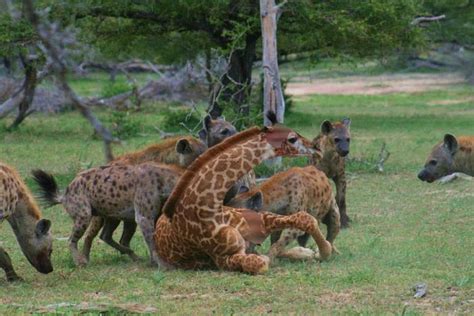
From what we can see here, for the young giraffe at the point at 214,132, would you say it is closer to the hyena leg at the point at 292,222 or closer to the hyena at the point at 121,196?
the hyena at the point at 121,196

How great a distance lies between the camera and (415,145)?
16812 millimetres

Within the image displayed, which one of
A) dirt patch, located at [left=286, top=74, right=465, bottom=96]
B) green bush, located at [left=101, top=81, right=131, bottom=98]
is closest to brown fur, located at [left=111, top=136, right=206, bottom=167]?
green bush, located at [left=101, top=81, right=131, bottom=98]

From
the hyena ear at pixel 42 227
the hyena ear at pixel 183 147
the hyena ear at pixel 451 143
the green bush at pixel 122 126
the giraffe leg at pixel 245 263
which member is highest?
the hyena ear at pixel 183 147

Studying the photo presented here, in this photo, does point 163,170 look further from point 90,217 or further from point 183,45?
point 183,45

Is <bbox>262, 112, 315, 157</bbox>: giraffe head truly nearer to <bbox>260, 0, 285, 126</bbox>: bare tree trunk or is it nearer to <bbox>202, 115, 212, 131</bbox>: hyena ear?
<bbox>202, 115, 212, 131</bbox>: hyena ear

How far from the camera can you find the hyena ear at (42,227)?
7094mm

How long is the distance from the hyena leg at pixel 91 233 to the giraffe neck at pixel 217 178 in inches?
39.3

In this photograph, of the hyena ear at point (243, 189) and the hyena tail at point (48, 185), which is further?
the hyena tail at point (48, 185)

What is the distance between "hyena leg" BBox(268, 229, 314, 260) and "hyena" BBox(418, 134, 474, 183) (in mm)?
2077

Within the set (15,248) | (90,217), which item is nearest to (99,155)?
(15,248)

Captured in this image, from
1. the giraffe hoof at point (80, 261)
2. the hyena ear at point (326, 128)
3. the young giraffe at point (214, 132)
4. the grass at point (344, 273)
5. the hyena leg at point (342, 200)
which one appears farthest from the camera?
the hyena ear at point (326, 128)

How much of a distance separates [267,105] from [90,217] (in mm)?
6063

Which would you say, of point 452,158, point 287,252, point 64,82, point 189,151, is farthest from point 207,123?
point 64,82

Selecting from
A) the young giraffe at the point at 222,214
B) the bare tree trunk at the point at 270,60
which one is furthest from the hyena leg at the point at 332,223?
the bare tree trunk at the point at 270,60
